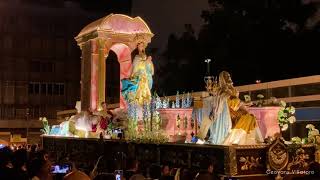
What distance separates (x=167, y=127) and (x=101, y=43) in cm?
647

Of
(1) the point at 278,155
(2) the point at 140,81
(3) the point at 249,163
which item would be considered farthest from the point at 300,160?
(2) the point at 140,81

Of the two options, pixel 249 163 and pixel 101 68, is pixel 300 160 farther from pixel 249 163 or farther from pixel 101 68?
pixel 101 68

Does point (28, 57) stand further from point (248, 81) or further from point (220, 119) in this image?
point (220, 119)

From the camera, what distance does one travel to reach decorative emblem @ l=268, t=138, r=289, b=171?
35.3 ft

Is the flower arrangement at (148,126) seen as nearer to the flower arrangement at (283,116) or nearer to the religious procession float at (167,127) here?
the religious procession float at (167,127)

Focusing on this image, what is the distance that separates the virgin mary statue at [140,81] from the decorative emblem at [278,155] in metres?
8.28

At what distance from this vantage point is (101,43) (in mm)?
20547

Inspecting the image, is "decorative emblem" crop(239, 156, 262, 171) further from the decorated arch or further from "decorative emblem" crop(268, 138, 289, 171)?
the decorated arch

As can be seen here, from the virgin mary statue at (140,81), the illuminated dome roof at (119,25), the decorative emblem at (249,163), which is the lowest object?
the decorative emblem at (249,163)

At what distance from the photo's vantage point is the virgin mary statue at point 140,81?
61.8 ft

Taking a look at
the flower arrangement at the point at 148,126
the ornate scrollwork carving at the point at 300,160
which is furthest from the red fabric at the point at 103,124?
the ornate scrollwork carving at the point at 300,160

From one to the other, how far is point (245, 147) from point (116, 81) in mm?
38783

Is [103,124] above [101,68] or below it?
below

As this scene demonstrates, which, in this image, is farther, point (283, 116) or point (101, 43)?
point (101, 43)
